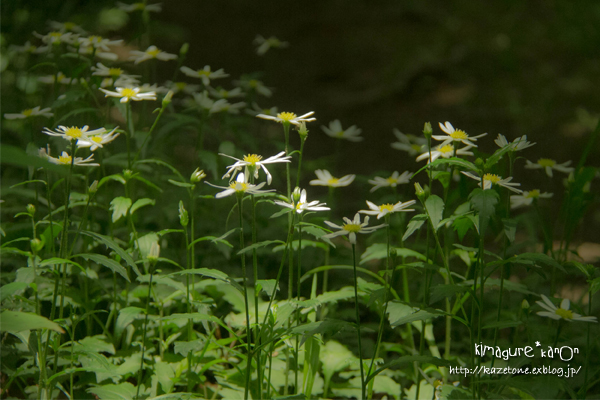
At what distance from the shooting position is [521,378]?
3.25 ft

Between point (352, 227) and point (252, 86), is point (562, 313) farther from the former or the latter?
point (252, 86)

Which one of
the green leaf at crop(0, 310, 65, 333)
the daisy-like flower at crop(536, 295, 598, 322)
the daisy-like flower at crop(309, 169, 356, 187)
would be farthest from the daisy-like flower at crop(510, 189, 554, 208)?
the green leaf at crop(0, 310, 65, 333)

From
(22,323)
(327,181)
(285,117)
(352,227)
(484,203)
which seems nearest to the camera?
(22,323)

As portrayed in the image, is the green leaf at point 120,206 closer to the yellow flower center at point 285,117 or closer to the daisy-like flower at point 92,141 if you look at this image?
the daisy-like flower at point 92,141

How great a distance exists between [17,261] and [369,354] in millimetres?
1023

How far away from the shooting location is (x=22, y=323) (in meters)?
0.71

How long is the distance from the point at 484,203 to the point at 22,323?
2.48 feet

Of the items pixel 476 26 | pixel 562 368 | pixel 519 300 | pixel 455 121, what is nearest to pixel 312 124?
pixel 455 121

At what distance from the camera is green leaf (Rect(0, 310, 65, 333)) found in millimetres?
695

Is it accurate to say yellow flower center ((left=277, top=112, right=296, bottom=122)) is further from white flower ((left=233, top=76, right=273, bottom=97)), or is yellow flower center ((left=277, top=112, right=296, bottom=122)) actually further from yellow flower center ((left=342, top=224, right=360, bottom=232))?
white flower ((left=233, top=76, right=273, bottom=97))

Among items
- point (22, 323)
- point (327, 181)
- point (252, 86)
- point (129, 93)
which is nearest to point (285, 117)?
point (327, 181)

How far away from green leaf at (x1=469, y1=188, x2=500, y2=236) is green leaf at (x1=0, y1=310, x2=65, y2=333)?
2.25ft

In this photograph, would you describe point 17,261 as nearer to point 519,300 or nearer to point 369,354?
point 369,354

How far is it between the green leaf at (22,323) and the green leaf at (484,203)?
27.0 inches
